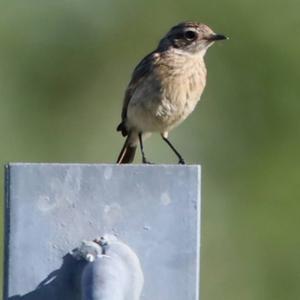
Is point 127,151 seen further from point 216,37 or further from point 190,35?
point 216,37

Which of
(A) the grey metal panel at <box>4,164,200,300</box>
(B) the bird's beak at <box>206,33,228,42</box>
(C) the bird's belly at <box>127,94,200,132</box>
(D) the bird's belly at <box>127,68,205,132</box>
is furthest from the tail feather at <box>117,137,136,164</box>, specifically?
(A) the grey metal panel at <box>4,164,200,300</box>

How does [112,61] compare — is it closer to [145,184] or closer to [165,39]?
[165,39]

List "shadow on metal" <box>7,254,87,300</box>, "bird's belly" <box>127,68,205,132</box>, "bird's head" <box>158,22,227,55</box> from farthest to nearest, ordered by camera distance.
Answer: "bird's head" <box>158,22,227,55</box>, "bird's belly" <box>127,68,205,132</box>, "shadow on metal" <box>7,254,87,300</box>

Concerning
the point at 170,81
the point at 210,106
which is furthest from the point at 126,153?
the point at 210,106

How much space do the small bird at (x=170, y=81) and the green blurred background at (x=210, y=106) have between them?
507 centimetres

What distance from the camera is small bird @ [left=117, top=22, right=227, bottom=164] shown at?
853 centimetres

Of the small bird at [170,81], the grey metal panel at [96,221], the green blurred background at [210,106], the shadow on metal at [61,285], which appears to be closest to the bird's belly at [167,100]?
the small bird at [170,81]

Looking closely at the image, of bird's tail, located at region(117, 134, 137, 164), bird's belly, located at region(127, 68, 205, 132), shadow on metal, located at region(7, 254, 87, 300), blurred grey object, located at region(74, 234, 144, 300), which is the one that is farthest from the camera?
bird's tail, located at region(117, 134, 137, 164)

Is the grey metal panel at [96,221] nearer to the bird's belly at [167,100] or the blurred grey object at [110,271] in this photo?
the blurred grey object at [110,271]

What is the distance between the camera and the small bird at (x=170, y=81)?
8531 millimetres

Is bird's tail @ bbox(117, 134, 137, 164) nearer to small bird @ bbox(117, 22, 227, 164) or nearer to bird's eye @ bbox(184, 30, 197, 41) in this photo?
small bird @ bbox(117, 22, 227, 164)

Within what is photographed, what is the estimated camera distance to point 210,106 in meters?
16.7

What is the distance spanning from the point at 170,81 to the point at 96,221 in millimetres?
4179

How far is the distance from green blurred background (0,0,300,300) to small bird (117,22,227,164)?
16.6ft
